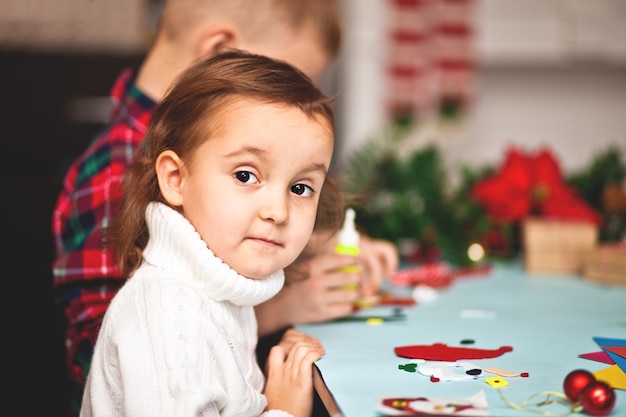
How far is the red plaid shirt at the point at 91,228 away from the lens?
104 centimetres

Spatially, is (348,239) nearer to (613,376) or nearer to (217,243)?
(217,243)

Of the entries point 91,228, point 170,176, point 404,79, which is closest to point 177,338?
point 170,176

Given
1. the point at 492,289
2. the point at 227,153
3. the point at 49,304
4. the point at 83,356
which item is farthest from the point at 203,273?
the point at 49,304

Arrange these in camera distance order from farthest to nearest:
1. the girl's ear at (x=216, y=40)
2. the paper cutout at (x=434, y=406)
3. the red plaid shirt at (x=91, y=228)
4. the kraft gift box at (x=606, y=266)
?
the kraft gift box at (x=606, y=266) → the girl's ear at (x=216, y=40) → the red plaid shirt at (x=91, y=228) → the paper cutout at (x=434, y=406)

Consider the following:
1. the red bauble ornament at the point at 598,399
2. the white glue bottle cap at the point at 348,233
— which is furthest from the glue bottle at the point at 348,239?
the red bauble ornament at the point at 598,399

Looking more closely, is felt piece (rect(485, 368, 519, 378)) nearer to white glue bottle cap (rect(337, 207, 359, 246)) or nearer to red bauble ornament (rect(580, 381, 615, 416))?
red bauble ornament (rect(580, 381, 615, 416))

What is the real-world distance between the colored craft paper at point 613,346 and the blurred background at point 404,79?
130cm

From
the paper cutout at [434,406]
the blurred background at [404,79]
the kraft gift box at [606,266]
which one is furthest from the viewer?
the blurred background at [404,79]

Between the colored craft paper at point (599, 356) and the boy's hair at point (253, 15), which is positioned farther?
the boy's hair at point (253, 15)

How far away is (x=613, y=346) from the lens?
899mm

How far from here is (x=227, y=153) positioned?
81 cm

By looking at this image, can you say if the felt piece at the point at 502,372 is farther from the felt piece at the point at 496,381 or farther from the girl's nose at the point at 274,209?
→ the girl's nose at the point at 274,209

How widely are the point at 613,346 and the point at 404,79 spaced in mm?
2465

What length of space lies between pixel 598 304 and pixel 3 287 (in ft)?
4.15
